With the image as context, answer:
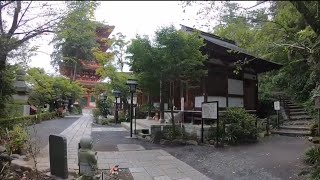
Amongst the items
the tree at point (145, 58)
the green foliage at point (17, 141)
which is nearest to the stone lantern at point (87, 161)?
the green foliage at point (17, 141)

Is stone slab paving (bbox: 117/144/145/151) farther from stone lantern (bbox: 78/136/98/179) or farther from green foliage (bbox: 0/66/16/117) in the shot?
stone lantern (bbox: 78/136/98/179)

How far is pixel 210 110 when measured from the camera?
11.8 metres

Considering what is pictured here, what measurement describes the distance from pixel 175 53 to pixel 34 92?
18620mm

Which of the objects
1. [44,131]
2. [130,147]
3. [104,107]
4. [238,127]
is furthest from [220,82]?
[104,107]

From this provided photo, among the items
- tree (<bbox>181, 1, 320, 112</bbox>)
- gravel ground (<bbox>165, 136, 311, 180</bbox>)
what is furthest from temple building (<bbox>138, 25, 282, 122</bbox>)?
gravel ground (<bbox>165, 136, 311, 180</bbox>)

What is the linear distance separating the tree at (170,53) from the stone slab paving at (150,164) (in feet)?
10.7

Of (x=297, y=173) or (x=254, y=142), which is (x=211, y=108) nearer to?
(x=254, y=142)

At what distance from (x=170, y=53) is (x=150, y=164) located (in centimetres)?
480

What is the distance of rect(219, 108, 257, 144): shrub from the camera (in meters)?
12.1

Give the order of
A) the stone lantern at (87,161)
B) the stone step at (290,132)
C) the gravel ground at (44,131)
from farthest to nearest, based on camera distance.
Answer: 1. the stone step at (290,132)
2. the gravel ground at (44,131)
3. the stone lantern at (87,161)

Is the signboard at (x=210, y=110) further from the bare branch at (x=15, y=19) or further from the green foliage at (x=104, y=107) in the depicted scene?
the green foliage at (x=104, y=107)

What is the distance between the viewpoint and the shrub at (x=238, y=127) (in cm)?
1211

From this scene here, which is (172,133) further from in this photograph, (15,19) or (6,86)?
(15,19)

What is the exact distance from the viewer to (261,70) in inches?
728
